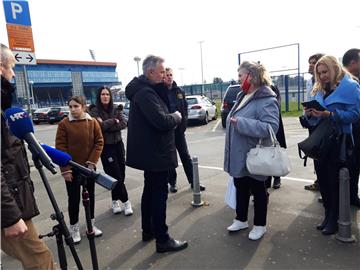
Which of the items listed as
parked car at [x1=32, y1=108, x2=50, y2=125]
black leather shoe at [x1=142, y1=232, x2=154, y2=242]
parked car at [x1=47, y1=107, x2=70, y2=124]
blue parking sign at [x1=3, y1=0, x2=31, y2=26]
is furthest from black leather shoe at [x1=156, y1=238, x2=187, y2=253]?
parked car at [x1=32, y1=108, x2=50, y2=125]

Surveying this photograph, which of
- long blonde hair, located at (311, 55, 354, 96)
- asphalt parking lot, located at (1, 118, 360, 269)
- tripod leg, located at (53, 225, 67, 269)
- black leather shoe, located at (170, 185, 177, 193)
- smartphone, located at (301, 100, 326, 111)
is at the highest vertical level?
long blonde hair, located at (311, 55, 354, 96)

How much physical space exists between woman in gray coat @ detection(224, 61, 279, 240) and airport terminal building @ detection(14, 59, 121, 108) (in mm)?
42518

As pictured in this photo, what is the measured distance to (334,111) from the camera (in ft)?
11.4

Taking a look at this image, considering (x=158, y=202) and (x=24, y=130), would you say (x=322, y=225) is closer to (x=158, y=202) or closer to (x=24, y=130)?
(x=158, y=202)

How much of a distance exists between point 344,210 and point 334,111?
39.5 inches

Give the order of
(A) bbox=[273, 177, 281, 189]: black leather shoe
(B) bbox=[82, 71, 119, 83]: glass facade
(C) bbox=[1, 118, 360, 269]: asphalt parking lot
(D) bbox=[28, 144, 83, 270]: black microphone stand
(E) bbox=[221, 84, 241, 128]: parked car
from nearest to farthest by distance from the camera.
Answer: (D) bbox=[28, 144, 83, 270]: black microphone stand, (C) bbox=[1, 118, 360, 269]: asphalt parking lot, (A) bbox=[273, 177, 281, 189]: black leather shoe, (E) bbox=[221, 84, 241, 128]: parked car, (B) bbox=[82, 71, 119, 83]: glass facade

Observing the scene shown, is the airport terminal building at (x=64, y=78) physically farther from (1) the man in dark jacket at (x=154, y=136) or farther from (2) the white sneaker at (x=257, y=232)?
(2) the white sneaker at (x=257, y=232)

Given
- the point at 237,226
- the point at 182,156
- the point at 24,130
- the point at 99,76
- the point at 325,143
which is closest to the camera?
the point at 24,130

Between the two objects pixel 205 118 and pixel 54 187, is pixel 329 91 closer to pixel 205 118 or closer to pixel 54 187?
pixel 54 187

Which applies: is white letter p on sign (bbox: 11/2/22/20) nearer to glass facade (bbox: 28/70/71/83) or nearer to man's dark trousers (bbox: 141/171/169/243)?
man's dark trousers (bbox: 141/171/169/243)

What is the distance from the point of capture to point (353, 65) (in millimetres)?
4207

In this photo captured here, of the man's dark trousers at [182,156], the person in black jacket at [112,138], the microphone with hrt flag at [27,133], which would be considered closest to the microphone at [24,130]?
the microphone with hrt flag at [27,133]

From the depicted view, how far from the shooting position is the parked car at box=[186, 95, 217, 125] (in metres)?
17.4

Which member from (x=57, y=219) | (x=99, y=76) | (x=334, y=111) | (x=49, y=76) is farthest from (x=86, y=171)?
(x=99, y=76)
